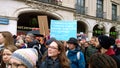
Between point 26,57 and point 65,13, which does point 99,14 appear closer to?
point 65,13

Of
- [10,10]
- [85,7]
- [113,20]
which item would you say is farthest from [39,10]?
[113,20]

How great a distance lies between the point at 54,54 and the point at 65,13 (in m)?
16.4

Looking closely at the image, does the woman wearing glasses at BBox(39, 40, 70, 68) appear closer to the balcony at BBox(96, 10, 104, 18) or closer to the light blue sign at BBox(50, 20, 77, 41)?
the light blue sign at BBox(50, 20, 77, 41)

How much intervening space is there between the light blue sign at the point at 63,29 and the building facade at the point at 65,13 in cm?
785

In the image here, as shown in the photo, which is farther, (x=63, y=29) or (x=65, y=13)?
(x=65, y=13)

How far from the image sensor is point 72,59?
19.6 feet

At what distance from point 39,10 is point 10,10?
7.48 ft

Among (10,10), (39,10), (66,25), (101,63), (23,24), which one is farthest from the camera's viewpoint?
(23,24)

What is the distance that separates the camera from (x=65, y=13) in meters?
20.8

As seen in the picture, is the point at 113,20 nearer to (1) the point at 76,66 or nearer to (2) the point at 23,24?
(2) the point at 23,24

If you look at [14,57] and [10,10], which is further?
[10,10]

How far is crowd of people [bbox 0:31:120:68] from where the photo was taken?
2.68 meters

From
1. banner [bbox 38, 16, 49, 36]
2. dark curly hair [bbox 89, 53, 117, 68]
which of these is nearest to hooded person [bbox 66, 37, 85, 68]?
banner [bbox 38, 16, 49, 36]

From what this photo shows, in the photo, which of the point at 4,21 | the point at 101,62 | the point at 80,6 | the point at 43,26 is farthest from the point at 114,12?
the point at 101,62
